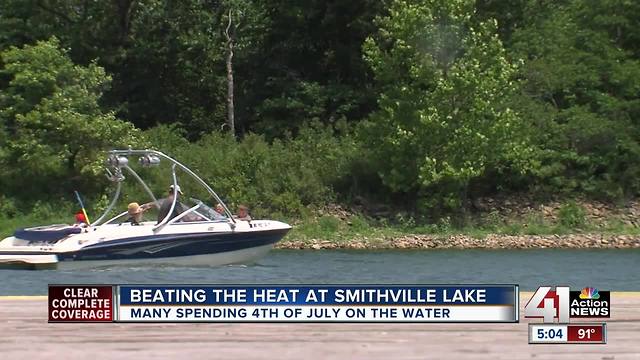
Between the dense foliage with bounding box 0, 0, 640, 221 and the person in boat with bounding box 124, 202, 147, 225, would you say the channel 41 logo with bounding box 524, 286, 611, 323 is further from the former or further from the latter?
the dense foliage with bounding box 0, 0, 640, 221

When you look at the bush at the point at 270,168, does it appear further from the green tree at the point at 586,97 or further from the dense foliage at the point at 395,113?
the green tree at the point at 586,97

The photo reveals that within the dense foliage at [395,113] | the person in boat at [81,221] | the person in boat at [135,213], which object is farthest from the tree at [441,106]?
the person in boat at [81,221]

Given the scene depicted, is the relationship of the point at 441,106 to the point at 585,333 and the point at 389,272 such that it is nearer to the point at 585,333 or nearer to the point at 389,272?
the point at 389,272

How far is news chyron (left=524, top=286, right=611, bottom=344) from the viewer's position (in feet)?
41.5

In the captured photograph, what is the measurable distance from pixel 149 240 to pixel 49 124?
1828 centimetres

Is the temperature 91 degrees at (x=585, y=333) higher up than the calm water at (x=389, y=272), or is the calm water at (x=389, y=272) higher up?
the calm water at (x=389, y=272)

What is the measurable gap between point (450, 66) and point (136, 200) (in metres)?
13.4

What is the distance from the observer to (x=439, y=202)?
45906mm

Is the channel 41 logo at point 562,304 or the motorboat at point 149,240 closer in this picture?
the channel 41 logo at point 562,304

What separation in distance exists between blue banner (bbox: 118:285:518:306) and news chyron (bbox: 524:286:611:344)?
438 mm

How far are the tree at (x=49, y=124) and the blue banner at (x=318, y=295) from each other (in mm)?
32027

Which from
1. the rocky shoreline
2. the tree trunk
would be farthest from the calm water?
the tree trunk

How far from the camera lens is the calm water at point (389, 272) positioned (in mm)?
27016

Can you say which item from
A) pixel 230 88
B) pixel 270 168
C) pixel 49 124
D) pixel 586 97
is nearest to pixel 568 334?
pixel 270 168
